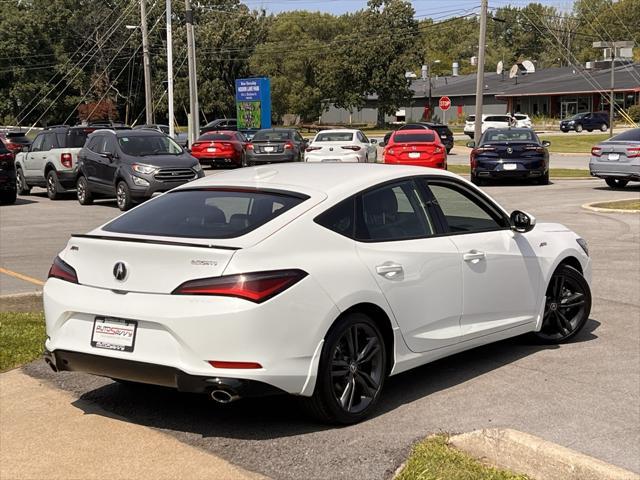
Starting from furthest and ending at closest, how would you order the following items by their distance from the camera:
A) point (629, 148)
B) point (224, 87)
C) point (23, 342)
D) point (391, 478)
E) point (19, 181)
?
1. point (224, 87)
2. point (19, 181)
3. point (629, 148)
4. point (23, 342)
5. point (391, 478)

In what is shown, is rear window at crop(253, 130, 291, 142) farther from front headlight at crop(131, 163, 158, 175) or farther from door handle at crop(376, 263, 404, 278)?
door handle at crop(376, 263, 404, 278)

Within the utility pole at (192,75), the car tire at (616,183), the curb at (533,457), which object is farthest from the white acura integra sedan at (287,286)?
the utility pole at (192,75)

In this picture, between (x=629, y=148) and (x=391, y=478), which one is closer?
(x=391, y=478)

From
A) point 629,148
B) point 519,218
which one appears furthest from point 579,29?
point 519,218

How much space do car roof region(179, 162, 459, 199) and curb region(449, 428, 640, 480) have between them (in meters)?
1.77

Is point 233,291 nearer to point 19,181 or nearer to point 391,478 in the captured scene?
point 391,478

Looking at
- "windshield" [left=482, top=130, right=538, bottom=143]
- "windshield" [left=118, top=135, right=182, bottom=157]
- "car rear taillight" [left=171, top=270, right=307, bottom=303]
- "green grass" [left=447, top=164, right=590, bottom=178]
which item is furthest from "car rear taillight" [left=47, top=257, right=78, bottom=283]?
"green grass" [left=447, top=164, right=590, bottom=178]

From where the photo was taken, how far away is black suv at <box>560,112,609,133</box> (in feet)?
219

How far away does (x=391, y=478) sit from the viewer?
4.56 m

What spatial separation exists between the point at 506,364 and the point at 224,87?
82103mm

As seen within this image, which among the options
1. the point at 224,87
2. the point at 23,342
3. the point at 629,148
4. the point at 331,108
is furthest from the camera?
the point at 331,108

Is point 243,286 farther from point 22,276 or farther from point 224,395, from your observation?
point 22,276

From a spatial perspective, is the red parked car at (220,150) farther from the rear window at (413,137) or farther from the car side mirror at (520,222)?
the car side mirror at (520,222)

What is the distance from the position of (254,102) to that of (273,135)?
63.9ft
